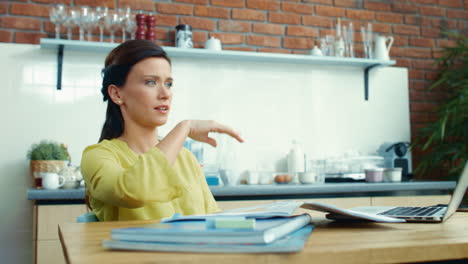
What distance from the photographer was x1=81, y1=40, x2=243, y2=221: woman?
1.20 metres

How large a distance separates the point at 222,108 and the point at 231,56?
1.17 ft

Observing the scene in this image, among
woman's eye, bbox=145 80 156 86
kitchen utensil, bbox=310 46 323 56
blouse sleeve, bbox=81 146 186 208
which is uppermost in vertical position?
kitchen utensil, bbox=310 46 323 56

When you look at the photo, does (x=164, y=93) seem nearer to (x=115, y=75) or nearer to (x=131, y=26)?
(x=115, y=75)

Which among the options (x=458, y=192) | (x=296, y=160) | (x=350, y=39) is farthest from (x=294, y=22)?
(x=458, y=192)

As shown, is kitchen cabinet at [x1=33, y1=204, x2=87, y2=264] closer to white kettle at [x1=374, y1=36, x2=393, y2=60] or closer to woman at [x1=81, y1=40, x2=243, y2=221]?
woman at [x1=81, y1=40, x2=243, y2=221]

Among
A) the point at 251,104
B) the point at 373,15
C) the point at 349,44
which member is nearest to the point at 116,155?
the point at 251,104

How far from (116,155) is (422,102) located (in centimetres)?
303

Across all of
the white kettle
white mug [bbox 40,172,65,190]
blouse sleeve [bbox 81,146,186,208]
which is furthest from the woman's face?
the white kettle

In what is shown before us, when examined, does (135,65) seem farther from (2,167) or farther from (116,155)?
(2,167)

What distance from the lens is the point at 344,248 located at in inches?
27.0

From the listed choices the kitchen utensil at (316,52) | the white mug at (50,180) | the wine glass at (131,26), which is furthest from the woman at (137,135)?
the kitchen utensil at (316,52)

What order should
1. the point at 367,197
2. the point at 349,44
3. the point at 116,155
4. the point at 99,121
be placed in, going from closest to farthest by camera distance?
the point at 116,155 < the point at 367,197 < the point at 99,121 < the point at 349,44

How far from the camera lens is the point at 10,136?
2.90 metres

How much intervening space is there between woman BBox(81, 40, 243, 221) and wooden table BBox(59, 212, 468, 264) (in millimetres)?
300
